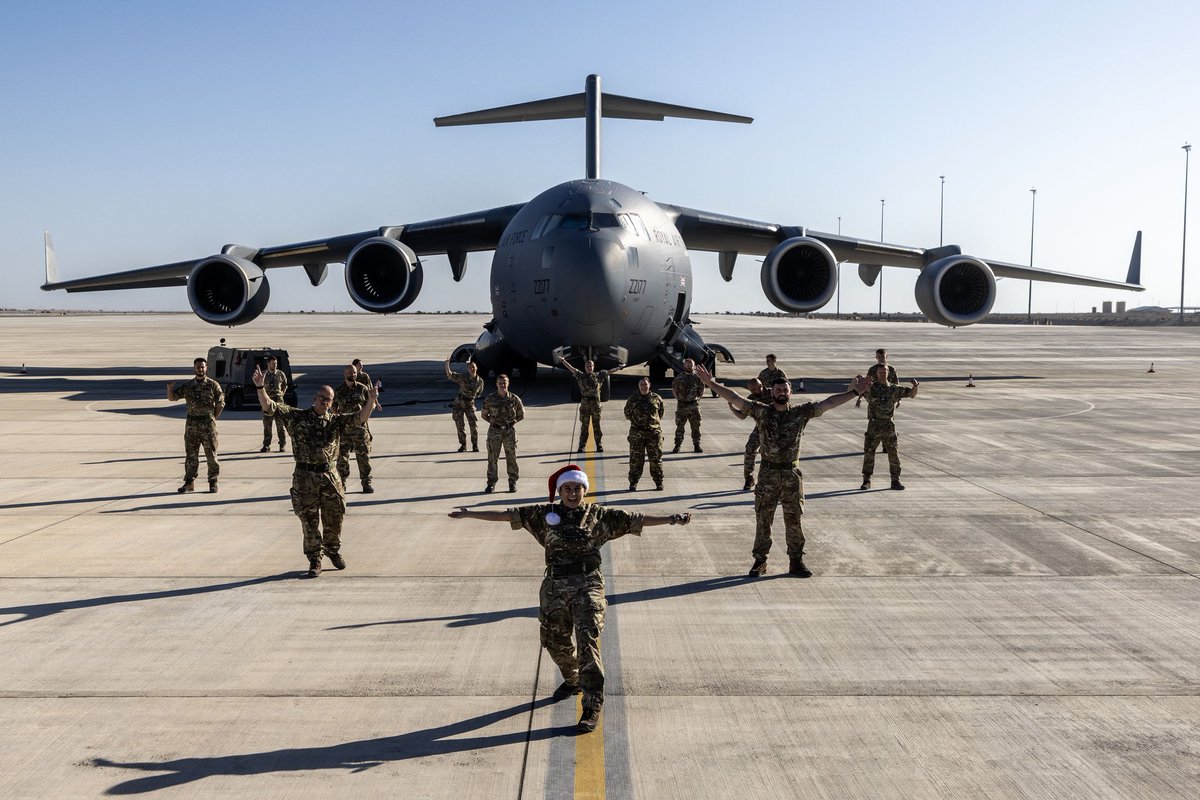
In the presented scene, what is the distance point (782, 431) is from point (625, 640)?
2.53 metres

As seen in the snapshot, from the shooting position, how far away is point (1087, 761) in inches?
189

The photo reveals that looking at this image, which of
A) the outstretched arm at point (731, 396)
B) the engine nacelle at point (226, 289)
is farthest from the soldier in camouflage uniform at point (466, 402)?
the engine nacelle at point (226, 289)

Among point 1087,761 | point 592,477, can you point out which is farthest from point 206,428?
point 1087,761

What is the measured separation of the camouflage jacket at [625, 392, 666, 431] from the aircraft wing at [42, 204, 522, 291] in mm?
13832

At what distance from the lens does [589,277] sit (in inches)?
736

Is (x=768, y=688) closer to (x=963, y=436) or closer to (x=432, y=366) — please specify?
(x=963, y=436)

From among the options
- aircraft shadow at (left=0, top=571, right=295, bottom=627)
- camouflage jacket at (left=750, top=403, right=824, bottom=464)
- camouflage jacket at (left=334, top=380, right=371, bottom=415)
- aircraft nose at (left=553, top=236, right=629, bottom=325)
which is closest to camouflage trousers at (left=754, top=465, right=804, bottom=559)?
camouflage jacket at (left=750, top=403, right=824, bottom=464)

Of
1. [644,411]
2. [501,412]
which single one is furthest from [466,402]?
[644,411]

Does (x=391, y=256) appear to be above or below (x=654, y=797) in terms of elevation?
above

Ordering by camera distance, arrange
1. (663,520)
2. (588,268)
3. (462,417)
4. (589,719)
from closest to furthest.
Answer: (589,719) → (663,520) → (462,417) → (588,268)

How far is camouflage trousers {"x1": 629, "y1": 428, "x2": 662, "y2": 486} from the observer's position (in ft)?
39.0

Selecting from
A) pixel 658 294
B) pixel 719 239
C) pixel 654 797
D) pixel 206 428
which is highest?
pixel 719 239

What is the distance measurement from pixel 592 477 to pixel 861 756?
8.07 m

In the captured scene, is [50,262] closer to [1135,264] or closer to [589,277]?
[589,277]
